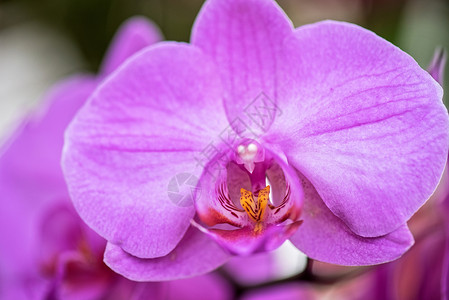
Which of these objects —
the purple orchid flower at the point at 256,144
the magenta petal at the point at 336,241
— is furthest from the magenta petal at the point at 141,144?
the magenta petal at the point at 336,241

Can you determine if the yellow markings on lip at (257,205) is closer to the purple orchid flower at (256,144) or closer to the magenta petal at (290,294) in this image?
the purple orchid flower at (256,144)

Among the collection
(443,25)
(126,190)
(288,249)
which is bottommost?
(288,249)

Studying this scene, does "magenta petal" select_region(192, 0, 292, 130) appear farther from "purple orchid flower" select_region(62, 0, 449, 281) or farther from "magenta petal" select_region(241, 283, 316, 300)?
"magenta petal" select_region(241, 283, 316, 300)

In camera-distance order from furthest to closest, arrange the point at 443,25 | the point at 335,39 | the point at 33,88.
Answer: the point at 33,88 < the point at 443,25 < the point at 335,39

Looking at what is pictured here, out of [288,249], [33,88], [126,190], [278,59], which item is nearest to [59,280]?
[126,190]

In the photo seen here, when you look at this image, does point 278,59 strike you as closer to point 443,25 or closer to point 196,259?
point 196,259

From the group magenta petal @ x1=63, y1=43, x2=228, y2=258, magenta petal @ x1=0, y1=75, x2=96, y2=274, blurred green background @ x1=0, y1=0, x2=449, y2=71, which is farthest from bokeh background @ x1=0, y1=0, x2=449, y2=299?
magenta petal @ x1=63, y1=43, x2=228, y2=258
